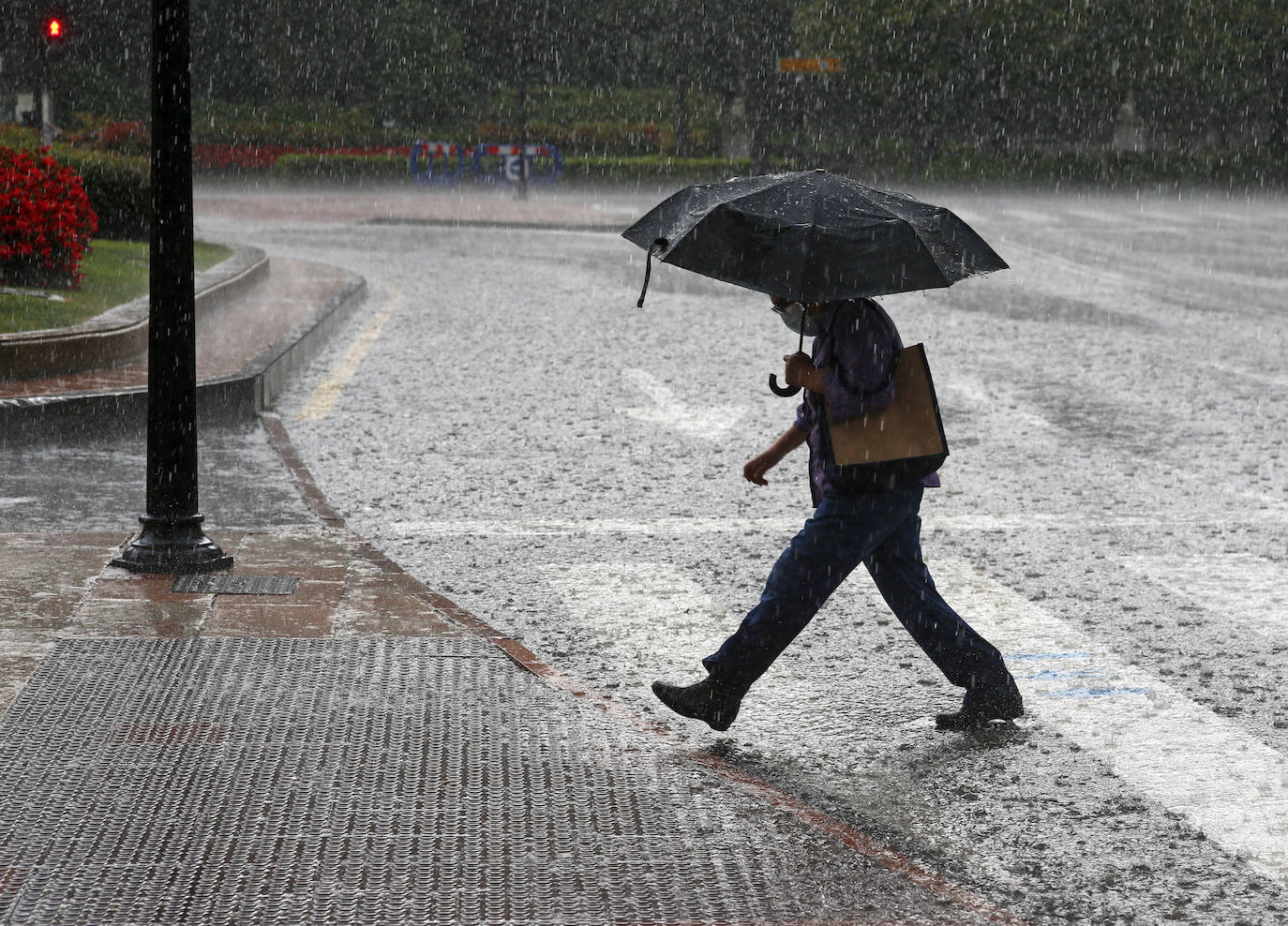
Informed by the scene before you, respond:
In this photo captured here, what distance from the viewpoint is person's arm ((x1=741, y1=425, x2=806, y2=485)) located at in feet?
17.7

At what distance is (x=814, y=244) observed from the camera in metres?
4.93

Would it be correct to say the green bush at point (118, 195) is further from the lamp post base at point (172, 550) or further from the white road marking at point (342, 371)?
the lamp post base at point (172, 550)

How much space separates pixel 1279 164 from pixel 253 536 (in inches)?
1855

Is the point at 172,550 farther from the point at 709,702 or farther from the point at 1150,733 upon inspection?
the point at 1150,733

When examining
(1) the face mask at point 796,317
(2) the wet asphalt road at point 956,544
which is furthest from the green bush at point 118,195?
(1) the face mask at point 796,317

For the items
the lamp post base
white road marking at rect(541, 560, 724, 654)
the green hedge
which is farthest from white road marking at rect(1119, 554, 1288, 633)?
the green hedge

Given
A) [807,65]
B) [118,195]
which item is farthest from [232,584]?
[807,65]

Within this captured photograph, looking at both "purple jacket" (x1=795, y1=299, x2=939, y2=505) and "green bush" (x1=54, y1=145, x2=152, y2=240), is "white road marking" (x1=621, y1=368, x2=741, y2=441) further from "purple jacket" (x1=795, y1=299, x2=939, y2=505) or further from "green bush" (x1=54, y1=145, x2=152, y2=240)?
"green bush" (x1=54, y1=145, x2=152, y2=240)

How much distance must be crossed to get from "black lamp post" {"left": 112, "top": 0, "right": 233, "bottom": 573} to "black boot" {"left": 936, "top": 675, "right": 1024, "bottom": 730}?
3.16 metres

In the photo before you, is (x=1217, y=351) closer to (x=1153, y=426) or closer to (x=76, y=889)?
(x=1153, y=426)

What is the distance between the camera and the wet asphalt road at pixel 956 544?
4820 millimetres

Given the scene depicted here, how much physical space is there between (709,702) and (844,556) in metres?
0.60

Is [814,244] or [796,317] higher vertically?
[814,244]

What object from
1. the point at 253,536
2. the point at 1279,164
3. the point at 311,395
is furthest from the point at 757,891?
the point at 1279,164
